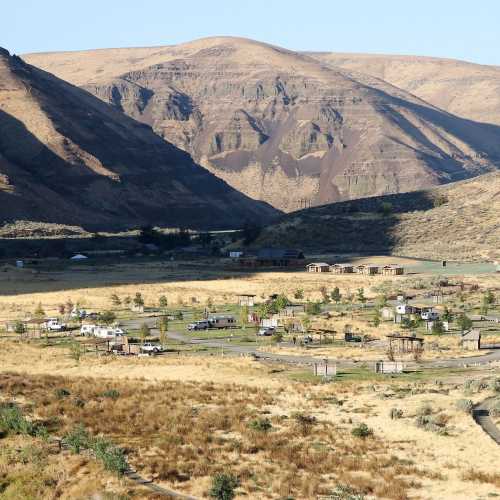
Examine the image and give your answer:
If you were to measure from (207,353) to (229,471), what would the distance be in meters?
31.9

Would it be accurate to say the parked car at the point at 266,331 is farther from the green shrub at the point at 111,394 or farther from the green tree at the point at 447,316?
the green shrub at the point at 111,394

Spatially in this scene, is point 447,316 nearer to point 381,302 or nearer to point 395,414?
point 381,302

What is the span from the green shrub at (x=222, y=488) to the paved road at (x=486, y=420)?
12377 mm

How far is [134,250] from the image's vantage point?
18412cm

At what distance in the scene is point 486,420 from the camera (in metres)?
47.2

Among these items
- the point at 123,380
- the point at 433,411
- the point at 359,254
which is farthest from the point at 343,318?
the point at 359,254

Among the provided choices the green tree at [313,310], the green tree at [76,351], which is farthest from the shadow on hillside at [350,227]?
the green tree at [76,351]

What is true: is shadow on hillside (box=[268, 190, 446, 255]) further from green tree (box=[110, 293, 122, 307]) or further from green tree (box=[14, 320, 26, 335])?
green tree (box=[14, 320, 26, 335])

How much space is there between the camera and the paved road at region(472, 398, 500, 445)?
147ft

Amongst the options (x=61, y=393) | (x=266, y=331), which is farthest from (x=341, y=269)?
(x=61, y=393)

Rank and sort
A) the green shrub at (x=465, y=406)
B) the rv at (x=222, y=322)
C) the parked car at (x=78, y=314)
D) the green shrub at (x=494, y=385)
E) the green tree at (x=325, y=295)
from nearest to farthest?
the green shrub at (x=465, y=406)
the green shrub at (x=494, y=385)
the rv at (x=222, y=322)
the parked car at (x=78, y=314)
the green tree at (x=325, y=295)

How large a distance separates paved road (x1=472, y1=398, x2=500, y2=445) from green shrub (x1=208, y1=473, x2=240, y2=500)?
40.6ft

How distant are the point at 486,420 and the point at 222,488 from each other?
51.5 ft

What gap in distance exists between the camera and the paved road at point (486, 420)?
4475 centimetres
